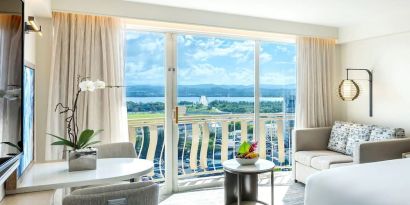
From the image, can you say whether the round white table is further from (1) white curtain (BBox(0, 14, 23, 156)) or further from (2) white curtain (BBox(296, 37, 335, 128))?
(2) white curtain (BBox(296, 37, 335, 128))

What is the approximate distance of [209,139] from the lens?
4.15 m

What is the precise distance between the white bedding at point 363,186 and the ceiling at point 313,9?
6.33 feet

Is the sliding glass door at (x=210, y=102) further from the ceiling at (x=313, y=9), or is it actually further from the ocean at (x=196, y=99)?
the ceiling at (x=313, y=9)

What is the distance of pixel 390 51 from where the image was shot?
3.93 metres

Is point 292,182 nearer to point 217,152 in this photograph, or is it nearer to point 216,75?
point 217,152

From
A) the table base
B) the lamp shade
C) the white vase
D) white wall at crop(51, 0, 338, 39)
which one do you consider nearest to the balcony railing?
the lamp shade

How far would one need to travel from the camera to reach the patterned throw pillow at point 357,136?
12.2ft

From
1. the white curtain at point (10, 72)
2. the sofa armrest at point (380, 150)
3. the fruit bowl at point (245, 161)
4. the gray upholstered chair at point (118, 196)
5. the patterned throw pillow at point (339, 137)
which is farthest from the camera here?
the patterned throw pillow at point (339, 137)

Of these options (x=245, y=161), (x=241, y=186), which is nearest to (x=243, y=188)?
(x=241, y=186)

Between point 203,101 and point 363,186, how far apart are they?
2.42 metres

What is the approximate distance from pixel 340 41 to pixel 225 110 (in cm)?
215

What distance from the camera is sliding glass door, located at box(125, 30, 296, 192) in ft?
12.1

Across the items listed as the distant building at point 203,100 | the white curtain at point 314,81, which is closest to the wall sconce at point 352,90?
the white curtain at point 314,81

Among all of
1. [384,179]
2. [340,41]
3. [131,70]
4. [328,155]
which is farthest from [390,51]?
[131,70]
